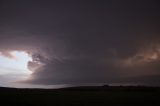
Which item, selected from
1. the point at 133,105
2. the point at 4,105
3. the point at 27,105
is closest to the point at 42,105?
the point at 27,105

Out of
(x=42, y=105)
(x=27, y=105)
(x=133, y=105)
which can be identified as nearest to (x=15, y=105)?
(x=27, y=105)

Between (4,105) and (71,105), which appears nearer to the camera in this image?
(4,105)

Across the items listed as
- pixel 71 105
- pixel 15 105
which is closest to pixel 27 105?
pixel 15 105

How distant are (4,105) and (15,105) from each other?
2.66 metres

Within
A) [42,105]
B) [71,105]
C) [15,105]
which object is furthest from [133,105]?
[15,105]

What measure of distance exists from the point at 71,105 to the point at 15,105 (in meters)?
12.4

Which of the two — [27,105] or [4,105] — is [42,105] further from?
[4,105]

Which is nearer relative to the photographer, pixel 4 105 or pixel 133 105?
pixel 4 105

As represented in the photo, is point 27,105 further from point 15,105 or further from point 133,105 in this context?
point 133,105

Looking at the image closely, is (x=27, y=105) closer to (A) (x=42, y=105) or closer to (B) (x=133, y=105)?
(A) (x=42, y=105)

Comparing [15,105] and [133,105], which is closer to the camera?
[15,105]

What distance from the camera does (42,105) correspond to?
52.3 m

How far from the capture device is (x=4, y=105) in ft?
170

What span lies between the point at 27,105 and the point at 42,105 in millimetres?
3929
